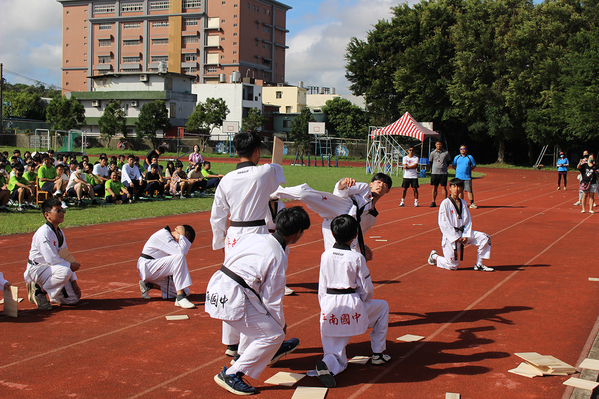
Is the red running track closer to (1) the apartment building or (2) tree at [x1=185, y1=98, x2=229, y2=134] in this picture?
(2) tree at [x1=185, y1=98, x2=229, y2=134]

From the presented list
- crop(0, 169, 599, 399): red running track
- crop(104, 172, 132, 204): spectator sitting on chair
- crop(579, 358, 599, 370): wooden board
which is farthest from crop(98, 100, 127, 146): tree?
crop(579, 358, 599, 370): wooden board

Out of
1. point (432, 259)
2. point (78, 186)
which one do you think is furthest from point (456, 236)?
point (78, 186)

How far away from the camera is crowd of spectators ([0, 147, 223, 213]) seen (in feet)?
47.4

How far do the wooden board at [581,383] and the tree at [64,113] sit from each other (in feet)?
226

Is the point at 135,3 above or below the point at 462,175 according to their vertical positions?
above

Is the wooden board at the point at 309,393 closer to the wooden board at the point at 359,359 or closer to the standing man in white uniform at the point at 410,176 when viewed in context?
the wooden board at the point at 359,359

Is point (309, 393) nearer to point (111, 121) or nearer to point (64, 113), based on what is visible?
point (111, 121)

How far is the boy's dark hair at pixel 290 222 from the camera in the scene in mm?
4027

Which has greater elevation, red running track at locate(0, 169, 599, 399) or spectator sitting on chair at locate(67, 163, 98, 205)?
spectator sitting on chair at locate(67, 163, 98, 205)

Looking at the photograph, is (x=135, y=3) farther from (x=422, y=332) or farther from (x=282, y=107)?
(x=422, y=332)

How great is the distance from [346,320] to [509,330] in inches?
91.6

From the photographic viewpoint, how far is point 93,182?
→ 54.9ft

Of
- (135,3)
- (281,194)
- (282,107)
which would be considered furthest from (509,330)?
(135,3)

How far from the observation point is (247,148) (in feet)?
16.5
